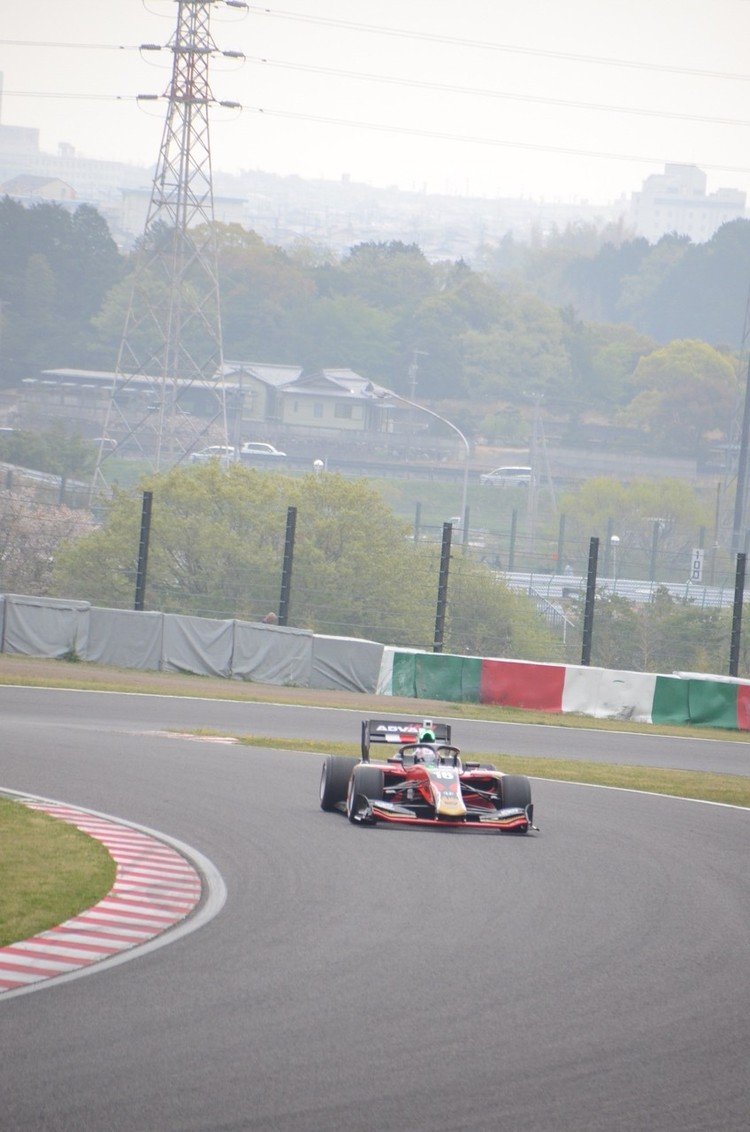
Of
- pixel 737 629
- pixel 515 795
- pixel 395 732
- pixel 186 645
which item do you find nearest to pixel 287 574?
pixel 186 645

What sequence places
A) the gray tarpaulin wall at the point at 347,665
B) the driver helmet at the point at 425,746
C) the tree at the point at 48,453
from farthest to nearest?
the tree at the point at 48,453, the gray tarpaulin wall at the point at 347,665, the driver helmet at the point at 425,746

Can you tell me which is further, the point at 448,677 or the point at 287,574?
the point at 287,574

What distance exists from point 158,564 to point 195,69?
16720 millimetres

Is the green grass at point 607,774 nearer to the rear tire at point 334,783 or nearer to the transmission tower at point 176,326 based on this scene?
the rear tire at point 334,783

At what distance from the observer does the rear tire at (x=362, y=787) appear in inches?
511

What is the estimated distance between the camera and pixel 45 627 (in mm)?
27203

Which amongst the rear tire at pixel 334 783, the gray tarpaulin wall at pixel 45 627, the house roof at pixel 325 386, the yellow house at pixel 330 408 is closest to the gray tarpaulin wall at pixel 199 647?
the gray tarpaulin wall at pixel 45 627

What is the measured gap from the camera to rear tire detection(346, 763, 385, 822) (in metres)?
13.0

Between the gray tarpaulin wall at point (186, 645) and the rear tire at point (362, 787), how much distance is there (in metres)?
13.9

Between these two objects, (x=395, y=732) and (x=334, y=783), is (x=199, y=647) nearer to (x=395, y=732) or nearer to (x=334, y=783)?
(x=395, y=732)

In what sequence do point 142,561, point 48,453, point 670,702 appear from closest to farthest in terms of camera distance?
point 670,702, point 142,561, point 48,453

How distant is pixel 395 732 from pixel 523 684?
39.0 feet

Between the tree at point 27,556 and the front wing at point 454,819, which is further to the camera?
the tree at point 27,556

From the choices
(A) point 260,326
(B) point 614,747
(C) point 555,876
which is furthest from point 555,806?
(A) point 260,326
